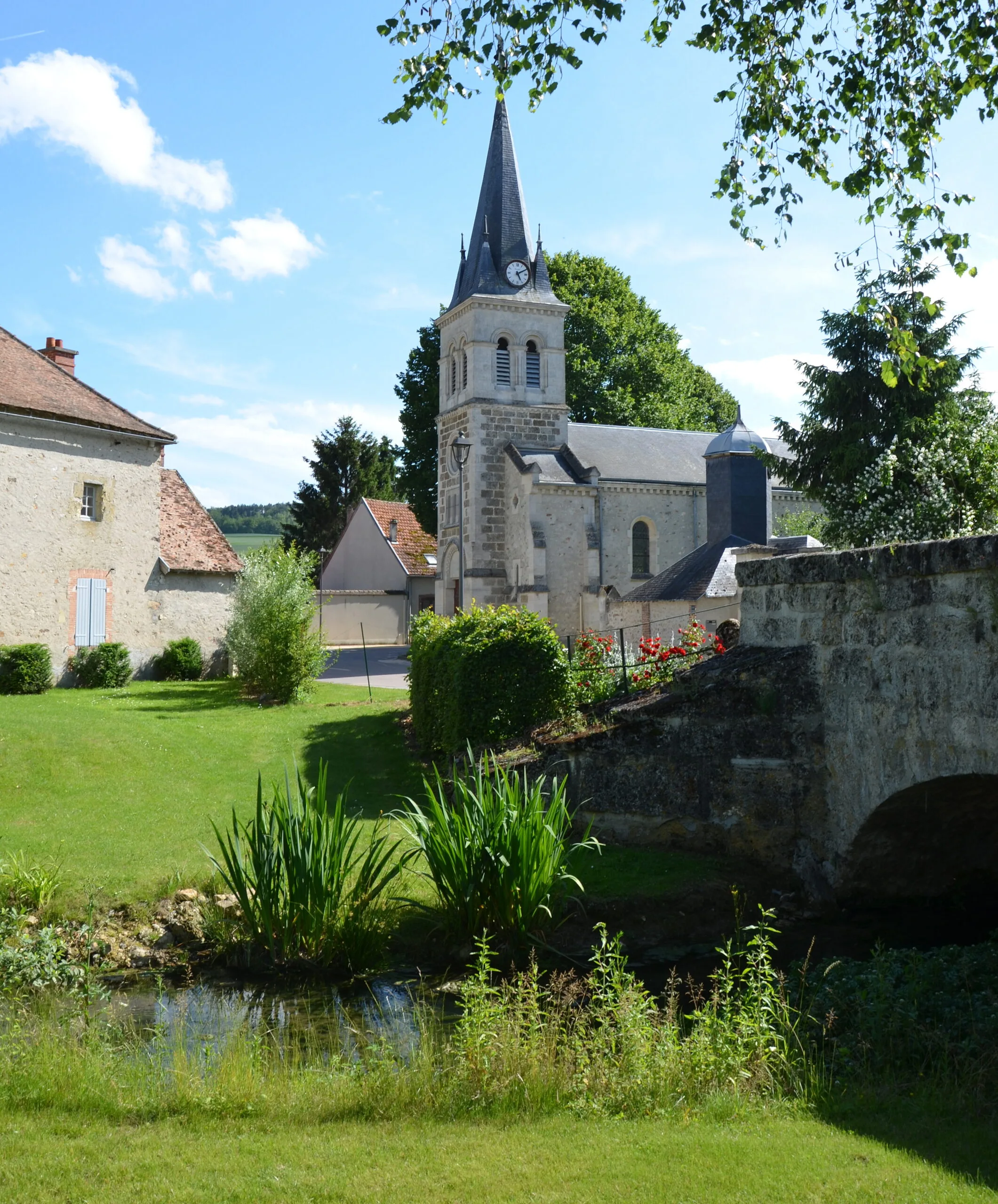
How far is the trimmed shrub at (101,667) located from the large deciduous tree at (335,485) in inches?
1240

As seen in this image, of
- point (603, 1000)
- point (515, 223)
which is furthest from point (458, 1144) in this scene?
point (515, 223)

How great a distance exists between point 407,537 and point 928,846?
1528 inches

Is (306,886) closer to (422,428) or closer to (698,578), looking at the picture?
(698,578)

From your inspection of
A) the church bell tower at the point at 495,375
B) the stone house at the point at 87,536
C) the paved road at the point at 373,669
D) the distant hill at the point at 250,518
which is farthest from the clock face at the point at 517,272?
the distant hill at the point at 250,518

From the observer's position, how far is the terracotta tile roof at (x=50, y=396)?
22203 millimetres

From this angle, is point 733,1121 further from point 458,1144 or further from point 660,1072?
point 458,1144

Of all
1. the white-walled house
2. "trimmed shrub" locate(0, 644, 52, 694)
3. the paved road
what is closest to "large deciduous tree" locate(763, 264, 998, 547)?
the paved road

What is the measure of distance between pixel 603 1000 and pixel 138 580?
2055 cm

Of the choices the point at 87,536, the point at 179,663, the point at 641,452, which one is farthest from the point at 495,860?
the point at 641,452

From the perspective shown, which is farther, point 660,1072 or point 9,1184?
point 660,1072

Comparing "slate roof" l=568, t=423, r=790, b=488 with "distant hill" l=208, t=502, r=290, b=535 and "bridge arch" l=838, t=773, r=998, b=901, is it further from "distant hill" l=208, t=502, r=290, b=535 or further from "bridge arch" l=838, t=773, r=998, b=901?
"distant hill" l=208, t=502, r=290, b=535

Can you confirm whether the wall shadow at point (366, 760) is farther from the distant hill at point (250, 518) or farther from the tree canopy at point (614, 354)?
the distant hill at point (250, 518)

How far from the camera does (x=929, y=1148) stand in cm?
407

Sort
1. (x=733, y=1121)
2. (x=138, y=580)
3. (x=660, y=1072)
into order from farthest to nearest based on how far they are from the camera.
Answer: (x=138, y=580), (x=660, y=1072), (x=733, y=1121)
